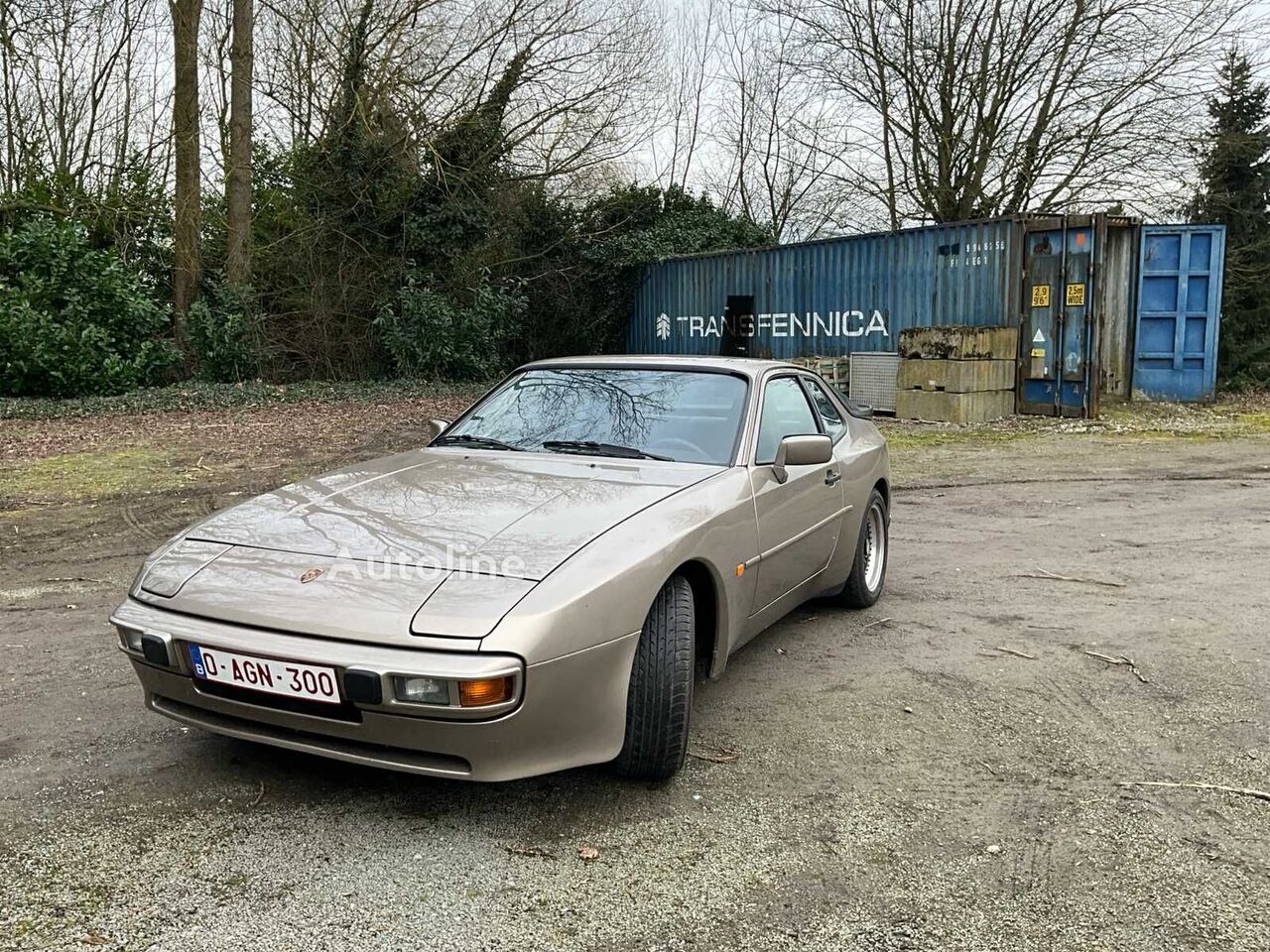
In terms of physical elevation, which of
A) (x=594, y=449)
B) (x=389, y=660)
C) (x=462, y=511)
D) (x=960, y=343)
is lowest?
(x=389, y=660)

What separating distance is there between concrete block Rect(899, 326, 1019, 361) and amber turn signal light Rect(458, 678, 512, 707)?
40.3 feet

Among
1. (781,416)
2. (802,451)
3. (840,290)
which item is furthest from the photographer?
(840,290)

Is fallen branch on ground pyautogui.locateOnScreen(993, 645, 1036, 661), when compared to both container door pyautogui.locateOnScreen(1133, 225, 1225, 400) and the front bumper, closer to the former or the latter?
the front bumper

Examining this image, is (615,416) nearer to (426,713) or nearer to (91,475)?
(426,713)

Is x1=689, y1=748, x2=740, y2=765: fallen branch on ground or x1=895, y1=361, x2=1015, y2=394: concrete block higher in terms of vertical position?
x1=895, y1=361, x2=1015, y2=394: concrete block

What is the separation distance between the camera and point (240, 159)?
17.6 meters

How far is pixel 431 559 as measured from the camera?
2947mm

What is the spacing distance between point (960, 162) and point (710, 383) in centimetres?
1767

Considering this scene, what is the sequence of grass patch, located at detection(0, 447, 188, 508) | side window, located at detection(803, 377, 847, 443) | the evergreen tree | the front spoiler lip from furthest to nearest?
the evergreen tree → grass patch, located at detection(0, 447, 188, 508) → side window, located at detection(803, 377, 847, 443) → the front spoiler lip

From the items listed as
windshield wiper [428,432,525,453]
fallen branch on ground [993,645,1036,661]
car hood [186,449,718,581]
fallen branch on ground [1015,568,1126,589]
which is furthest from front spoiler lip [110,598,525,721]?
fallen branch on ground [1015,568,1126,589]

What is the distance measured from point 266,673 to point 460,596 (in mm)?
573

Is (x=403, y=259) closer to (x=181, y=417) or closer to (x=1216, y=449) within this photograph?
(x=181, y=417)

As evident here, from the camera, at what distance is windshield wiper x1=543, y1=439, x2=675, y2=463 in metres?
3.98

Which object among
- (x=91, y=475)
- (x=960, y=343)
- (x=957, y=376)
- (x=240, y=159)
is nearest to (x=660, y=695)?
(x=91, y=475)
